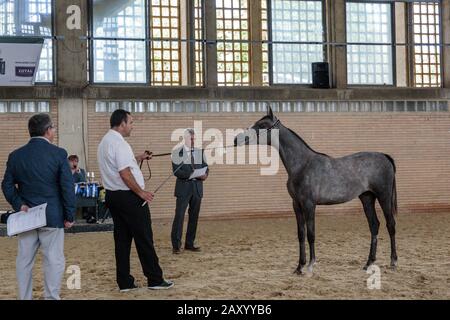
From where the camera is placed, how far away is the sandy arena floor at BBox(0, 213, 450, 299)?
6.56 meters

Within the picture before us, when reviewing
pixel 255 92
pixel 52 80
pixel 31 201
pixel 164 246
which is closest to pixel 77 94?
pixel 52 80

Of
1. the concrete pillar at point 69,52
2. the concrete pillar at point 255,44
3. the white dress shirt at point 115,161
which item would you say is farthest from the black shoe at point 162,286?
the concrete pillar at point 255,44

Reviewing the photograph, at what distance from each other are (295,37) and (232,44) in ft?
5.40

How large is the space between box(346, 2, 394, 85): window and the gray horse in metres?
8.30

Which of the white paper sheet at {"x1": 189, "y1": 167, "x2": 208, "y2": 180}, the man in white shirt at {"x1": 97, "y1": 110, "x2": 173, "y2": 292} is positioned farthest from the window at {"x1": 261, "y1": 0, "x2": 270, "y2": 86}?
the man in white shirt at {"x1": 97, "y1": 110, "x2": 173, "y2": 292}

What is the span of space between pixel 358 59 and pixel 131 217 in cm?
1137

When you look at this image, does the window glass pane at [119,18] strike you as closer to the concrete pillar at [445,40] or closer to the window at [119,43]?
the window at [119,43]

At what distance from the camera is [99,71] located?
15000 millimetres

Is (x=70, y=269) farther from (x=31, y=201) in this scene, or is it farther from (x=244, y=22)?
(x=244, y=22)

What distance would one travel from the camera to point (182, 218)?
9.65m

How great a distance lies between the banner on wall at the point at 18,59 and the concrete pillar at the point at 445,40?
395 inches

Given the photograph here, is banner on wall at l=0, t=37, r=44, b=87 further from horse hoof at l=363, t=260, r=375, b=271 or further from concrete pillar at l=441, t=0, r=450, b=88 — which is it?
concrete pillar at l=441, t=0, r=450, b=88

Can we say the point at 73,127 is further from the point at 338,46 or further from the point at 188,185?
the point at 338,46

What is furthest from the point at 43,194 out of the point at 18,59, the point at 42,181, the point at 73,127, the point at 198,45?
the point at 198,45
